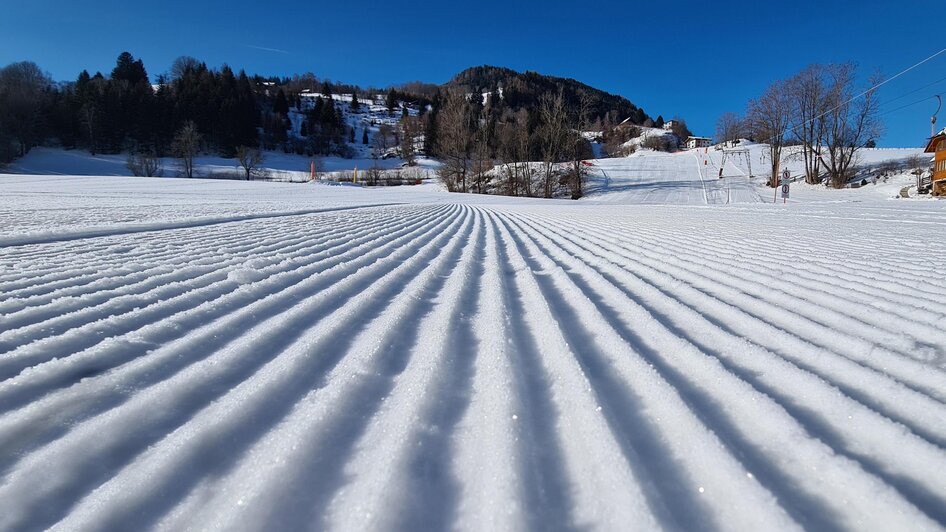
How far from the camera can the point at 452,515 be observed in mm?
895

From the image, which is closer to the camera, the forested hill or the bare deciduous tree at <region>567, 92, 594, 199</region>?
the bare deciduous tree at <region>567, 92, 594, 199</region>

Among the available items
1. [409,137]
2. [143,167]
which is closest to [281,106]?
[409,137]

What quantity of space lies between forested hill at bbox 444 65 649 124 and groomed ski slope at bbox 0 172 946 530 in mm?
91347

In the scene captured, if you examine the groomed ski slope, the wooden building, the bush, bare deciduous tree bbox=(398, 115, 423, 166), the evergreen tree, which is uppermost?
the evergreen tree

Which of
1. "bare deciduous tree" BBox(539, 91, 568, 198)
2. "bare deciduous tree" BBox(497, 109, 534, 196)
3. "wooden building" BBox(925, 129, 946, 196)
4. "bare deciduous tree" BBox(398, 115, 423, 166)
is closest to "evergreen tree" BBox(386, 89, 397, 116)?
"bare deciduous tree" BBox(398, 115, 423, 166)

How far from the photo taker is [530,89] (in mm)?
115500

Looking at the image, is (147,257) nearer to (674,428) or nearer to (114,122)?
(674,428)

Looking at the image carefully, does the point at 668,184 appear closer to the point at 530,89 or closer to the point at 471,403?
the point at 471,403

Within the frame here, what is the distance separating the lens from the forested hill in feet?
360

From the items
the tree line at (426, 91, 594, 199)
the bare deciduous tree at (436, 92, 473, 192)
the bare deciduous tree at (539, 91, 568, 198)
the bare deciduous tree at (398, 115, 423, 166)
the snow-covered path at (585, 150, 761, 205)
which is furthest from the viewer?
the bare deciduous tree at (398, 115, 423, 166)

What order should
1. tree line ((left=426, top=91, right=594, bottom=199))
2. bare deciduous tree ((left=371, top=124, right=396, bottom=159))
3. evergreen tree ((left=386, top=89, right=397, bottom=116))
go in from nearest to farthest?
tree line ((left=426, top=91, right=594, bottom=199))
bare deciduous tree ((left=371, top=124, right=396, bottom=159))
evergreen tree ((left=386, top=89, right=397, bottom=116))

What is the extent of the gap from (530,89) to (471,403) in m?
125

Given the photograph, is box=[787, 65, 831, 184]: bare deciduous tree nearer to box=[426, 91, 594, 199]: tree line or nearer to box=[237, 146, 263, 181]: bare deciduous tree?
box=[426, 91, 594, 199]: tree line

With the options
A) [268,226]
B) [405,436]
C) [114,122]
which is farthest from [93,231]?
[114,122]
